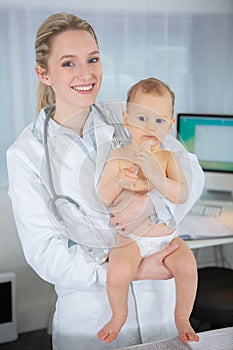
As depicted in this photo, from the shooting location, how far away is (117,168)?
127 cm

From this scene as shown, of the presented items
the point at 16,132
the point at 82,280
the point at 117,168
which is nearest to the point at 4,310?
the point at 16,132

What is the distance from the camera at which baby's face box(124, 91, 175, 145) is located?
1267mm

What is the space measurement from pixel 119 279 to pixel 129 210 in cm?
17

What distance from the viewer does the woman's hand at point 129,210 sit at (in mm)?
1298

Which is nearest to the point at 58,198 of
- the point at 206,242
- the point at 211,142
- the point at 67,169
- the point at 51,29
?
the point at 67,169

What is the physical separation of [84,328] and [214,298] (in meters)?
0.82

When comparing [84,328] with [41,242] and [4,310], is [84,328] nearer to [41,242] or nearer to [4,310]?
[41,242]

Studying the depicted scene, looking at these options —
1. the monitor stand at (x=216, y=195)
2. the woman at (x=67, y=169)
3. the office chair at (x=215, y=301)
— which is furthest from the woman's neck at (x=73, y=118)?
the monitor stand at (x=216, y=195)

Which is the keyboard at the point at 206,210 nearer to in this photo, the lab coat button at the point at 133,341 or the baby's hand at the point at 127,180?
the lab coat button at the point at 133,341

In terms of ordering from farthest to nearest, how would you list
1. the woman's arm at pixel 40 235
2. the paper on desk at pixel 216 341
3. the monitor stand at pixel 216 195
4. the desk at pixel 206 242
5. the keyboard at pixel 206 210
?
1. the monitor stand at pixel 216 195
2. the keyboard at pixel 206 210
3. the desk at pixel 206 242
4. the paper on desk at pixel 216 341
5. the woman's arm at pixel 40 235

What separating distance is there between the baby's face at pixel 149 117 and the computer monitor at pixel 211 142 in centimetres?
105

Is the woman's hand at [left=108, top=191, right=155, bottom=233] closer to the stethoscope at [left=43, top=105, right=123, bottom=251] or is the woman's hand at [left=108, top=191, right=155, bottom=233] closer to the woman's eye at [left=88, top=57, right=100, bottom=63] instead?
the stethoscope at [left=43, top=105, right=123, bottom=251]

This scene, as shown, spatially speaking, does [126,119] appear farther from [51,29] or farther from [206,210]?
[206,210]

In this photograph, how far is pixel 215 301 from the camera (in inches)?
81.1
